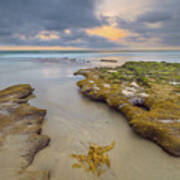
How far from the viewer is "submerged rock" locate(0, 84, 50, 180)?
2372 mm

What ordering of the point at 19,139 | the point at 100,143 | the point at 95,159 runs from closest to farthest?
the point at 95,159
the point at 19,139
the point at 100,143

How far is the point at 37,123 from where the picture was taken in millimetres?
3879

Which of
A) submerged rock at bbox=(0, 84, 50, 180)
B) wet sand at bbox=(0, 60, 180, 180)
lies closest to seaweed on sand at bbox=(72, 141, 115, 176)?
wet sand at bbox=(0, 60, 180, 180)

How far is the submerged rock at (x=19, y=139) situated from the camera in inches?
93.4

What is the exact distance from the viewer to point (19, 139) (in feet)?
10.1

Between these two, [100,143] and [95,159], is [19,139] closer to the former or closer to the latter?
[95,159]

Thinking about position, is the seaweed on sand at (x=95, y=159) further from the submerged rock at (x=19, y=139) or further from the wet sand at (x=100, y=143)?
the submerged rock at (x=19, y=139)

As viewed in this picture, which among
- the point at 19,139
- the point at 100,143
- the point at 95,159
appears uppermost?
the point at 19,139

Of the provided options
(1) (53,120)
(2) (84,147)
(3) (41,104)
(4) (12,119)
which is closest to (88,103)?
(1) (53,120)

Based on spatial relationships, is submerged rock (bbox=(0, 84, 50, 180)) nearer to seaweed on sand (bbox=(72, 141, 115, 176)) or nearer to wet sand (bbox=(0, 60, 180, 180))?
wet sand (bbox=(0, 60, 180, 180))

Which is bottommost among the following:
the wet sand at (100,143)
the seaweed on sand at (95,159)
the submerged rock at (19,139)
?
the wet sand at (100,143)

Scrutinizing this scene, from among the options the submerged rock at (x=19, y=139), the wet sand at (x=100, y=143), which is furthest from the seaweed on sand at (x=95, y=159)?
the submerged rock at (x=19, y=139)

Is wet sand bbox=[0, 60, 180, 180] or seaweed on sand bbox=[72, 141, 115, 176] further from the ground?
seaweed on sand bbox=[72, 141, 115, 176]

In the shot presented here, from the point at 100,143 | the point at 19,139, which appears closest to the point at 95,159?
the point at 100,143
